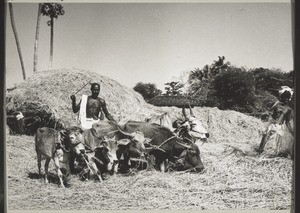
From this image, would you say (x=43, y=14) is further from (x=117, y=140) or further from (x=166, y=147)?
(x=166, y=147)

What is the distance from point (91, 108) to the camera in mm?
5516

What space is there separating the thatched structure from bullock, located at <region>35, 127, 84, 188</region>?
3.48 feet

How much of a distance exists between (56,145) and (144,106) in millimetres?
1210

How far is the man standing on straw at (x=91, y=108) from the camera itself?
5516 millimetres

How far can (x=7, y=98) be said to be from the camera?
214 inches

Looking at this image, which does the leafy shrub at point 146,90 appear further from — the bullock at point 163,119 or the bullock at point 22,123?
the bullock at point 22,123

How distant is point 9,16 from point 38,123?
1.36 meters

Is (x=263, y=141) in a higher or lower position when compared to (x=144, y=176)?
higher

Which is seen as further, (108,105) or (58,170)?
(108,105)

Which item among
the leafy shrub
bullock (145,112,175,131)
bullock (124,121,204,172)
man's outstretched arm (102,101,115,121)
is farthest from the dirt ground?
the leafy shrub

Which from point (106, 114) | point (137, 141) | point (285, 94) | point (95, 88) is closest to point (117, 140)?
point (137, 141)

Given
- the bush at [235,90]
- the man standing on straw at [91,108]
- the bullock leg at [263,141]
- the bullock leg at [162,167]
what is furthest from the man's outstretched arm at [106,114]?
the bullock leg at [263,141]

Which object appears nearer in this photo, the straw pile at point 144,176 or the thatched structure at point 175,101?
the straw pile at point 144,176

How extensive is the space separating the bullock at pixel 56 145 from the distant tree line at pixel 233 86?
40.5 inches
